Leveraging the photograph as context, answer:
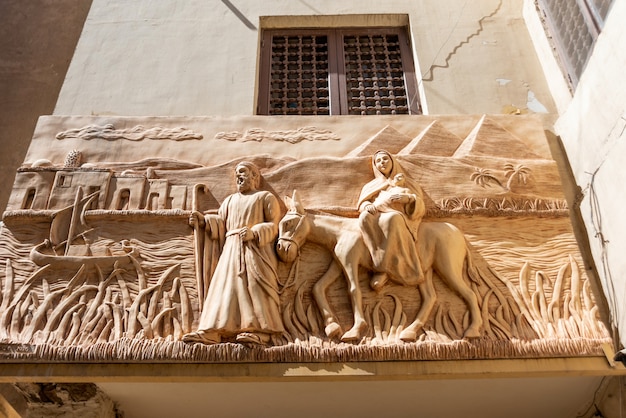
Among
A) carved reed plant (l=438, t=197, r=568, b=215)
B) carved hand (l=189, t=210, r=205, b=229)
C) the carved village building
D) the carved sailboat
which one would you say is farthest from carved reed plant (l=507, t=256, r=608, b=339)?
the carved sailboat

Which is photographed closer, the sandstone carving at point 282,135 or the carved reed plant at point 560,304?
the carved reed plant at point 560,304

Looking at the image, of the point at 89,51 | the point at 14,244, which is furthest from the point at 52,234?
the point at 89,51

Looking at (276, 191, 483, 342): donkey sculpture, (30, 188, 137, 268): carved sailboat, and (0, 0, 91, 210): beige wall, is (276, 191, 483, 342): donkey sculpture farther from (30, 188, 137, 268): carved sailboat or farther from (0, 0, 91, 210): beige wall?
(0, 0, 91, 210): beige wall

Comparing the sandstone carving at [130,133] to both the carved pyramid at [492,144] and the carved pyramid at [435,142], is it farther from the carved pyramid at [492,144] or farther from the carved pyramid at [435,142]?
the carved pyramid at [492,144]

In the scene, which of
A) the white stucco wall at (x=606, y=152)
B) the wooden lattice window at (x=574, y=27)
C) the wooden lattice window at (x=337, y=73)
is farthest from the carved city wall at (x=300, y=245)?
the wooden lattice window at (x=337, y=73)

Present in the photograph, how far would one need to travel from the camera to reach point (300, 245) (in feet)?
16.2

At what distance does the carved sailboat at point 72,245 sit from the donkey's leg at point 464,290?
2705 mm

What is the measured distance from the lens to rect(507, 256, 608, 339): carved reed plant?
4457mm

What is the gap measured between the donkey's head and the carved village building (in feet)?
0.07

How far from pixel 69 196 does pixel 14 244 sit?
24.7 inches

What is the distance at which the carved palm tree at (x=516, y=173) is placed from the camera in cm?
534

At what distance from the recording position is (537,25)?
7055mm

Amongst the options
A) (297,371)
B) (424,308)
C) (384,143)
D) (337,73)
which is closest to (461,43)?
(337,73)

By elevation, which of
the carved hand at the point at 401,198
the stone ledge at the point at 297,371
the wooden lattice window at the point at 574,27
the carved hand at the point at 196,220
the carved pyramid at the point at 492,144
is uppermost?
the wooden lattice window at the point at 574,27
